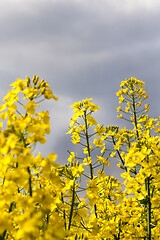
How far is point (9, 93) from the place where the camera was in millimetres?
2375

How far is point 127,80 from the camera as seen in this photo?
655cm

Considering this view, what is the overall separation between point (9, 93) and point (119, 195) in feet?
10.3

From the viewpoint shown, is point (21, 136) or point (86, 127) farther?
point (86, 127)

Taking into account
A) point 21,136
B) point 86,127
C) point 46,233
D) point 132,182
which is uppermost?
point 86,127

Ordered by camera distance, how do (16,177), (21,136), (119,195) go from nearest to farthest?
1. (16,177)
2. (21,136)
3. (119,195)

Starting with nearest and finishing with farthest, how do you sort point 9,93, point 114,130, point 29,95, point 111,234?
1. point 29,95
2. point 9,93
3. point 111,234
4. point 114,130

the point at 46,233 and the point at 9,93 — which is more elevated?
the point at 9,93

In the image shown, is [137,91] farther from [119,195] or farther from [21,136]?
[21,136]

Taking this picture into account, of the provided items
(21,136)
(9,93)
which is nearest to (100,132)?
(9,93)

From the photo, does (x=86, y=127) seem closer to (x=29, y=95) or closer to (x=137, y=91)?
(x=29, y=95)

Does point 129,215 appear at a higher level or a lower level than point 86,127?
lower

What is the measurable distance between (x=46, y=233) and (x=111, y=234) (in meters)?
2.57

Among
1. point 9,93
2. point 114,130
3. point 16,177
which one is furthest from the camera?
point 114,130

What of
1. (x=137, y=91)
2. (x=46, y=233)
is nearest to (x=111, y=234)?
(x=46, y=233)
